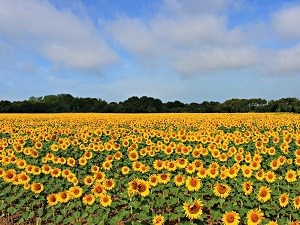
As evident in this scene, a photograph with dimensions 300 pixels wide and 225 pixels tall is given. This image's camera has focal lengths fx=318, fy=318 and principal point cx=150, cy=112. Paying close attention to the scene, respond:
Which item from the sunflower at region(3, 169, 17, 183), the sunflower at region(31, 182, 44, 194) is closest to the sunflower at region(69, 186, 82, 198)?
the sunflower at region(31, 182, 44, 194)

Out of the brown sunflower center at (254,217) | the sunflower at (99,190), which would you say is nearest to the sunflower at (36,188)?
the sunflower at (99,190)

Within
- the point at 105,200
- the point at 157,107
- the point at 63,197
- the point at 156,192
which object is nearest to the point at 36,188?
the point at 63,197

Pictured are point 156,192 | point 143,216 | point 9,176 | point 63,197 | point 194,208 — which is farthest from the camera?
point 156,192

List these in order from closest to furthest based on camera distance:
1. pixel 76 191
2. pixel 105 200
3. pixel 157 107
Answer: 1. pixel 105 200
2. pixel 76 191
3. pixel 157 107

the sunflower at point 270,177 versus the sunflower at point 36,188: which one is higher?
the sunflower at point 270,177

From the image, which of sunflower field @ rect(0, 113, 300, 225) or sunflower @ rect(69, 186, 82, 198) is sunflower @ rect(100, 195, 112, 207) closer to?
sunflower field @ rect(0, 113, 300, 225)

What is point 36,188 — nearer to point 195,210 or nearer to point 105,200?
point 105,200

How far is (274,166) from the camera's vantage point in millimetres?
9023

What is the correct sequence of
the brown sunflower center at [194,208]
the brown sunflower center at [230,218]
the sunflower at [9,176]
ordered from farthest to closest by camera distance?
the sunflower at [9,176], the brown sunflower center at [230,218], the brown sunflower center at [194,208]

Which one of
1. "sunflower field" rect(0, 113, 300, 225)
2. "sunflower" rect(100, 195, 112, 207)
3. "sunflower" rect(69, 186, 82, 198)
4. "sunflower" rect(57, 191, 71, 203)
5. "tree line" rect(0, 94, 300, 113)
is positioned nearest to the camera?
"sunflower field" rect(0, 113, 300, 225)

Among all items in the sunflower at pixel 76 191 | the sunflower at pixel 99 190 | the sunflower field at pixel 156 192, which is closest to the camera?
the sunflower field at pixel 156 192

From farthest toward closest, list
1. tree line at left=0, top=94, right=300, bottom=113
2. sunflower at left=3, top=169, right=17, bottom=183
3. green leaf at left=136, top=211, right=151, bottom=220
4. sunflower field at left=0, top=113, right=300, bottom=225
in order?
tree line at left=0, top=94, right=300, bottom=113 → sunflower at left=3, top=169, right=17, bottom=183 → sunflower field at left=0, top=113, right=300, bottom=225 → green leaf at left=136, top=211, right=151, bottom=220

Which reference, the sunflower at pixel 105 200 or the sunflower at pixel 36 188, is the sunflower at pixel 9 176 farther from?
the sunflower at pixel 105 200

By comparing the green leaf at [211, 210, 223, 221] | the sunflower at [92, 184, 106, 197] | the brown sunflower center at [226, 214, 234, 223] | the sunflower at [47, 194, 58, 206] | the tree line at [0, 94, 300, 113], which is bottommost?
the green leaf at [211, 210, 223, 221]
